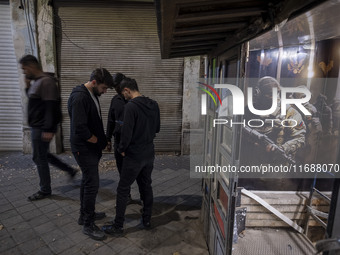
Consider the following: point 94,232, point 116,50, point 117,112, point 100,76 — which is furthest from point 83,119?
point 116,50

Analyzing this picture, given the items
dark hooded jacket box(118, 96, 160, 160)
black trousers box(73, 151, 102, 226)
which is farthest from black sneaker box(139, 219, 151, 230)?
dark hooded jacket box(118, 96, 160, 160)

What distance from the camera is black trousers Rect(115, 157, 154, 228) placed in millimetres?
3311

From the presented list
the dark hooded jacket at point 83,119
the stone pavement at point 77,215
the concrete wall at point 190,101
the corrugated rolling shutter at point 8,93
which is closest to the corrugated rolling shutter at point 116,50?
the concrete wall at point 190,101

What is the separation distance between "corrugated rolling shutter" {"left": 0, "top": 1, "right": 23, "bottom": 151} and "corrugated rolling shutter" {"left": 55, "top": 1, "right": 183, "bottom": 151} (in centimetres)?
140

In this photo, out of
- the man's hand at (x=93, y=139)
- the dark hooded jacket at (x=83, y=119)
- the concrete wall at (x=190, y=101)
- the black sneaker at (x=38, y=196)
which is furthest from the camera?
the concrete wall at (x=190, y=101)

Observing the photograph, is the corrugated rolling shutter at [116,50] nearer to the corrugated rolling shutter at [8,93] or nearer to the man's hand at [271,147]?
the corrugated rolling shutter at [8,93]

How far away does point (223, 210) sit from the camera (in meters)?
2.66

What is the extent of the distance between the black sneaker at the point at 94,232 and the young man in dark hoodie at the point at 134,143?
12cm

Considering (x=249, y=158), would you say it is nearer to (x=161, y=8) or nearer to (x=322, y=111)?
(x=322, y=111)

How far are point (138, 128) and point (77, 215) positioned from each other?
197cm

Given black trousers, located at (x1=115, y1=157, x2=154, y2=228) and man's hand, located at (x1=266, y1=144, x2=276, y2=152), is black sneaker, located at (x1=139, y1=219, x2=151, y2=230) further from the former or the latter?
man's hand, located at (x1=266, y1=144, x2=276, y2=152)

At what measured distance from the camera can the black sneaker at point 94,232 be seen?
337cm

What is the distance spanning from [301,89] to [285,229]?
7.60 ft

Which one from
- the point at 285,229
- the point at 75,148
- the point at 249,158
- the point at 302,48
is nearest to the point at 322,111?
the point at 302,48
